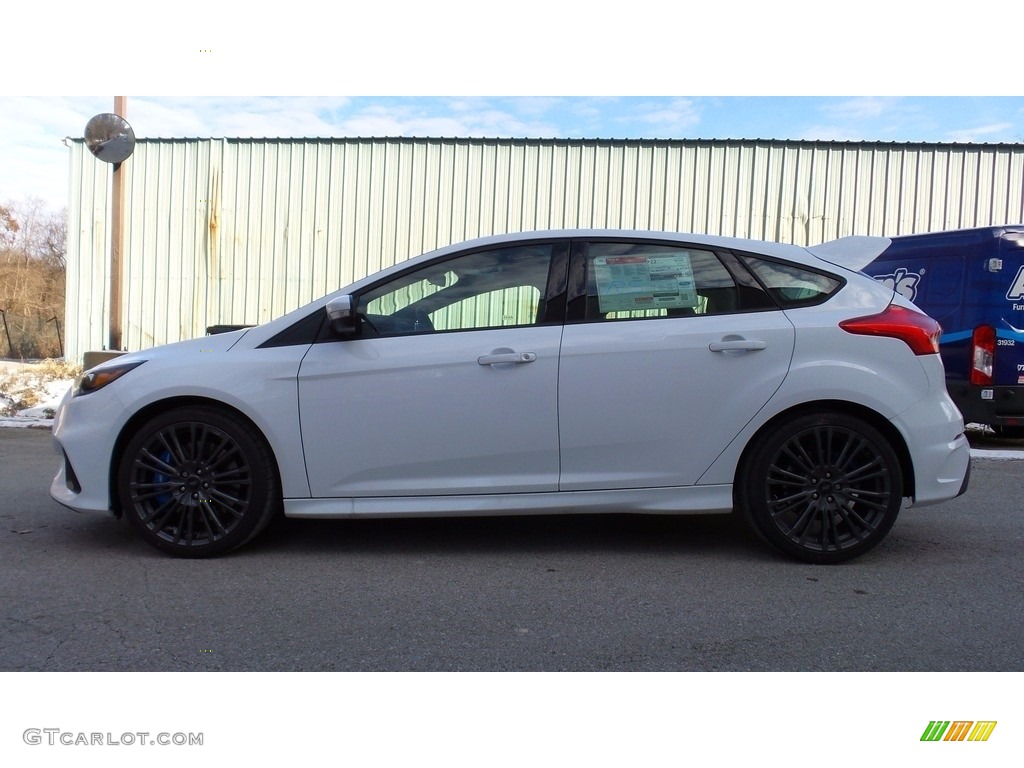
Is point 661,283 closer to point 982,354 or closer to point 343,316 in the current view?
point 343,316

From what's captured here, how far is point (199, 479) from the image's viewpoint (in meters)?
4.02

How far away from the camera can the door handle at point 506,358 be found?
392 centimetres

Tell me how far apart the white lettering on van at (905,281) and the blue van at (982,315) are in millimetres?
124

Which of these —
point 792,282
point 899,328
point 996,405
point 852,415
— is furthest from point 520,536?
point 996,405

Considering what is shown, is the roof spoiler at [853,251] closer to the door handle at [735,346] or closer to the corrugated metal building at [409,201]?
the door handle at [735,346]

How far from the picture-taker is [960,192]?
13.0 meters

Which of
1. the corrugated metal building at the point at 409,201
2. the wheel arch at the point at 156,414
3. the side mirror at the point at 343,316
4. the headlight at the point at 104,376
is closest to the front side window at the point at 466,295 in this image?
Result: the side mirror at the point at 343,316

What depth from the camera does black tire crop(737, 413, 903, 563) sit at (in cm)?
395

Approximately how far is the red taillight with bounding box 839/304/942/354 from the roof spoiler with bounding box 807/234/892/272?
379 millimetres

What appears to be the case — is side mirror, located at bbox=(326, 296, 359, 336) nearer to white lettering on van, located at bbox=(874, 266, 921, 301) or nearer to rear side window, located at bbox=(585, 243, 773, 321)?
rear side window, located at bbox=(585, 243, 773, 321)
